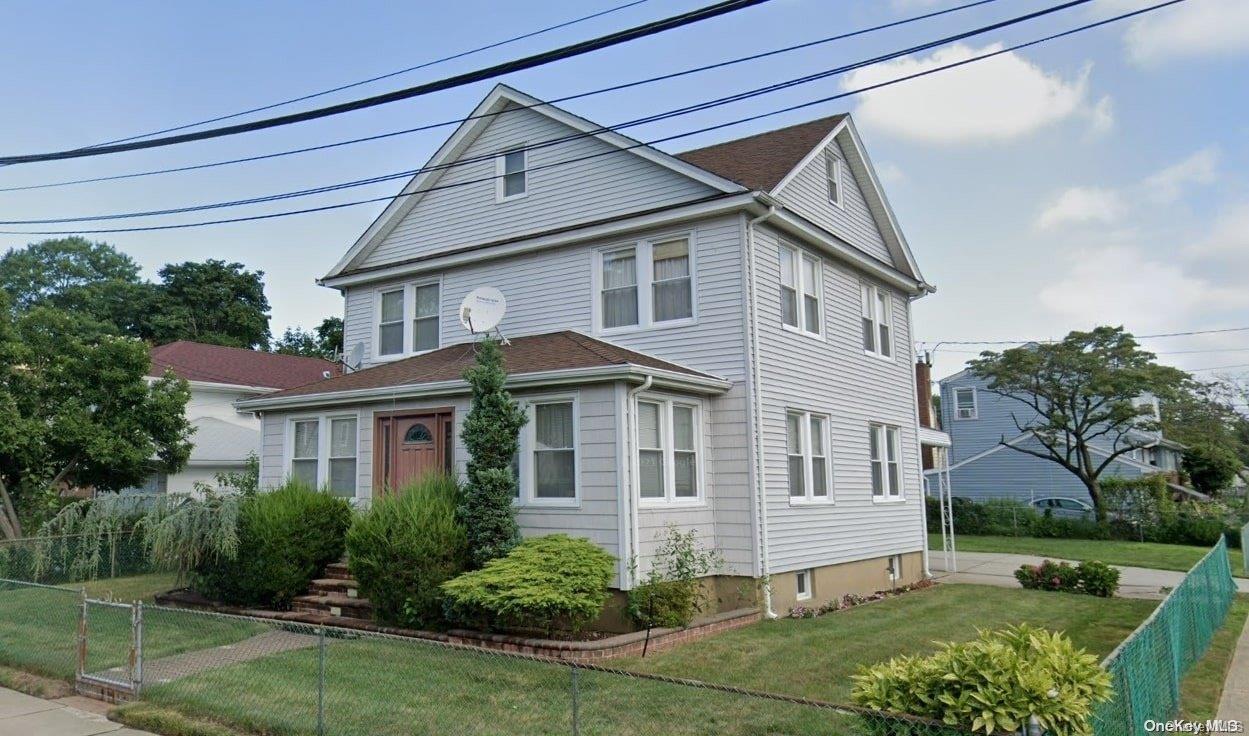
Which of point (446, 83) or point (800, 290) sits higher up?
point (446, 83)

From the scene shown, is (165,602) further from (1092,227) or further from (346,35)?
(1092,227)

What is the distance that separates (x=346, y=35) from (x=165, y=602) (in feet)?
28.9

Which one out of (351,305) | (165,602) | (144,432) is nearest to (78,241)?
(144,432)

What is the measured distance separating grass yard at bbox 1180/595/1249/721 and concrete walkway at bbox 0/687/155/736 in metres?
9.12

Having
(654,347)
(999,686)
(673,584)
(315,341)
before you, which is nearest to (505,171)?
(654,347)

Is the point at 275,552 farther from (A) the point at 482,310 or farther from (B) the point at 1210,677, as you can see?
(B) the point at 1210,677

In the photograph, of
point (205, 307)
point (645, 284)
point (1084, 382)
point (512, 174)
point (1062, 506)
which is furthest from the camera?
point (205, 307)

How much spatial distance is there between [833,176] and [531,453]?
27.2 feet

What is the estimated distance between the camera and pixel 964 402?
41750 mm

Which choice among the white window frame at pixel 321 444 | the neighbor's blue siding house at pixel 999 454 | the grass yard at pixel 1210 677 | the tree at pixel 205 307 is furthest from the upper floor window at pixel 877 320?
the tree at pixel 205 307

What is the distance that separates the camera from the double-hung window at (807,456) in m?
13.9

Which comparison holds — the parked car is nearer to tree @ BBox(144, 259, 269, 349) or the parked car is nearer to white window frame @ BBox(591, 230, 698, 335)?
white window frame @ BBox(591, 230, 698, 335)

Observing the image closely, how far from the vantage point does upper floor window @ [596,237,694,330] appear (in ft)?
44.7

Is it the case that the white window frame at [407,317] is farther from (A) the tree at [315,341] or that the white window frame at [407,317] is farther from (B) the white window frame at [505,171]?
(A) the tree at [315,341]
